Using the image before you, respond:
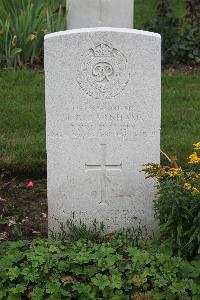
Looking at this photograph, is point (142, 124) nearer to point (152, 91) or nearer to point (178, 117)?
point (152, 91)

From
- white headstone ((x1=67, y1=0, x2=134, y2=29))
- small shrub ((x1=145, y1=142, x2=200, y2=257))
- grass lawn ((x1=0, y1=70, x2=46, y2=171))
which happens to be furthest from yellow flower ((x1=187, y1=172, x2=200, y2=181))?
white headstone ((x1=67, y1=0, x2=134, y2=29))

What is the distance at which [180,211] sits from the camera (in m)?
5.09

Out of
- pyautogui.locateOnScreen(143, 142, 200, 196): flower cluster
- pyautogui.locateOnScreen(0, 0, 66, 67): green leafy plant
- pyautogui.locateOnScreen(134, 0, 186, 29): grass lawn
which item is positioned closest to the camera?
pyautogui.locateOnScreen(143, 142, 200, 196): flower cluster

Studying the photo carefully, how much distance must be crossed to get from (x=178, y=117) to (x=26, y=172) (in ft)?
6.33

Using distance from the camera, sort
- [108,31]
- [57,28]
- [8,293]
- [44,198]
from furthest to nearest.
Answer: [57,28]
[44,198]
[108,31]
[8,293]

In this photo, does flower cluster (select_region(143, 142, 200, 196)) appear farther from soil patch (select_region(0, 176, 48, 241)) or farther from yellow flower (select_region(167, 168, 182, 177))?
soil patch (select_region(0, 176, 48, 241))

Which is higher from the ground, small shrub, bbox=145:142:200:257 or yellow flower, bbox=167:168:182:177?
yellow flower, bbox=167:168:182:177

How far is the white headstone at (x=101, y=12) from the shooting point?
10.3 m

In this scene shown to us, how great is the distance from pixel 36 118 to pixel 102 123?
2.78 m

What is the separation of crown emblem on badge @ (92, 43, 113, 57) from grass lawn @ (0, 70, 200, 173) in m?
1.82

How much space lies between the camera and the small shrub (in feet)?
16.6

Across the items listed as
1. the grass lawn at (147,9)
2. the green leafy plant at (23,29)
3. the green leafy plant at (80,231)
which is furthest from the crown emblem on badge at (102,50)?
the grass lawn at (147,9)

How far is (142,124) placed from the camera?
546 centimetres

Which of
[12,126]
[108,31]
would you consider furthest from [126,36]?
[12,126]
